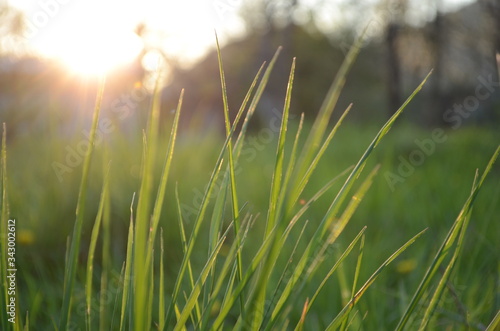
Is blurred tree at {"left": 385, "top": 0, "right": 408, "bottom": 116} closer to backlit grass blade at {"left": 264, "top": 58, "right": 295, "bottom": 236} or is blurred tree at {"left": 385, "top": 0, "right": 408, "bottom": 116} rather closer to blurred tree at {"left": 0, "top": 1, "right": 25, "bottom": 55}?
blurred tree at {"left": 0, "top": 1, "right": 25, "bottom": 55}

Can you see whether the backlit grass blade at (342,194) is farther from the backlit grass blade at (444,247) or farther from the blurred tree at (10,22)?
the blurred tree at (10,22)

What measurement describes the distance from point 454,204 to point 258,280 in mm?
1692

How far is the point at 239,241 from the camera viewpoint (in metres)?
0.58

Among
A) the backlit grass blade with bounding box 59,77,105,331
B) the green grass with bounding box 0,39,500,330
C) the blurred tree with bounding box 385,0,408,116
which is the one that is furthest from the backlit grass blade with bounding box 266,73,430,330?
the blurred tree with bounding box 385,0,408,116

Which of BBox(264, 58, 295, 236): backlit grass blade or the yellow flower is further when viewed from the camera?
the yellow flower

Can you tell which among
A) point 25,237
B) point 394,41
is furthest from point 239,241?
point 394,41

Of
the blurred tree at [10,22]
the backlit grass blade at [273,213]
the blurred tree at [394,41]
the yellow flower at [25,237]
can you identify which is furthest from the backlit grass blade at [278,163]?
the blurred tree at [394,41]

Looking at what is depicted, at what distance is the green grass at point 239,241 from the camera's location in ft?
1.89

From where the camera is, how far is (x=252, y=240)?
1.85 meters

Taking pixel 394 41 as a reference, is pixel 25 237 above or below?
below

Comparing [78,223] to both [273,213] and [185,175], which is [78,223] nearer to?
[273,213]

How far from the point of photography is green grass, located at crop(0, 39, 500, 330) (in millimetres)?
576

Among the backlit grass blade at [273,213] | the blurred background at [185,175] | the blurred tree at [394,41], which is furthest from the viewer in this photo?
the blurred tree at [394,41]

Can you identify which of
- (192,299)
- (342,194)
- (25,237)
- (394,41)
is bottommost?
(25,237)
